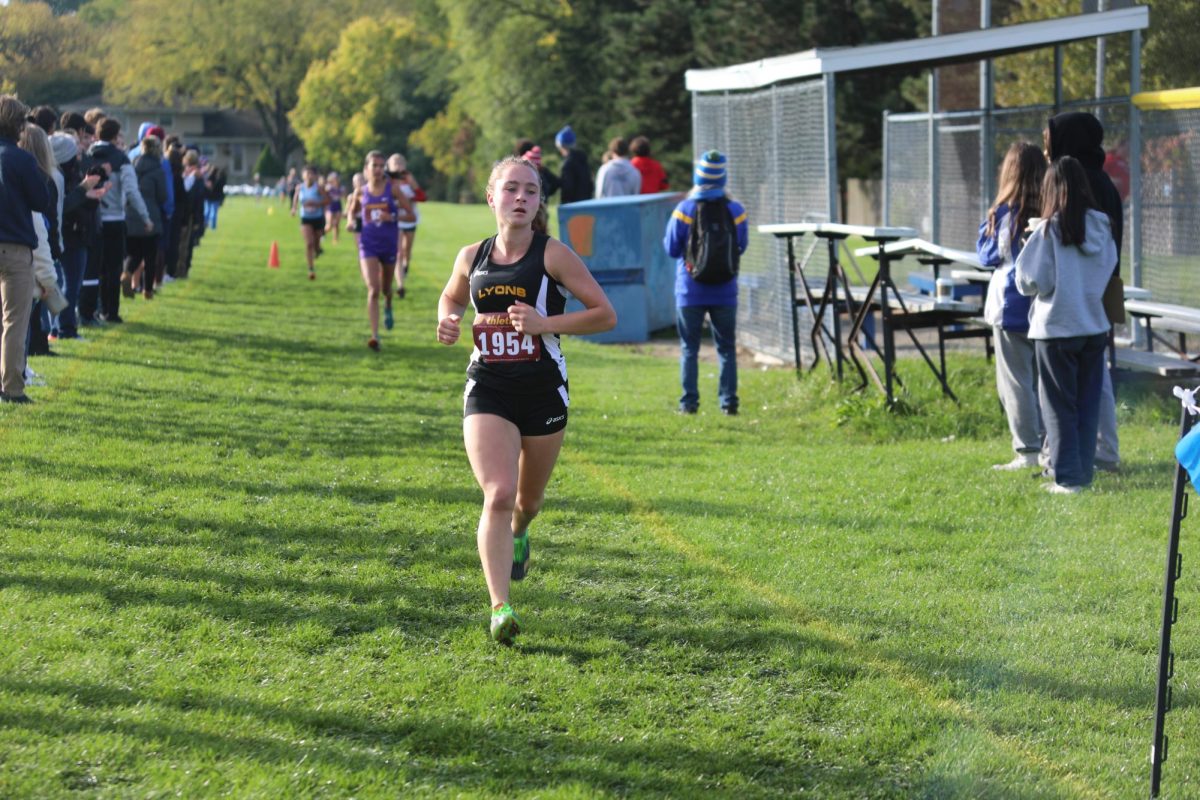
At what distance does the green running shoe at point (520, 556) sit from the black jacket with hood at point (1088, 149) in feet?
14.2

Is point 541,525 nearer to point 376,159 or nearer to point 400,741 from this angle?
point 400,741

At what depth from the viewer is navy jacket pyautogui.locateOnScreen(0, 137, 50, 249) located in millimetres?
A: 11055

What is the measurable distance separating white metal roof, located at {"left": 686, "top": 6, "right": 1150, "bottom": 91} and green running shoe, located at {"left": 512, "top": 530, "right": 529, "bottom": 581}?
24.4 feet

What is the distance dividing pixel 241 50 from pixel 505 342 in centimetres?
10963

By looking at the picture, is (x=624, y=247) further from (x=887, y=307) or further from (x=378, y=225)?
(x=887, y=307)

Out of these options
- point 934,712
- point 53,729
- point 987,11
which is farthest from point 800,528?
point 987,11

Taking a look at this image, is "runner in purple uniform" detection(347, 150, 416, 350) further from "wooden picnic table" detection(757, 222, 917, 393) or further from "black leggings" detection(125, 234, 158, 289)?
"wooden picnic table" detection(757, 222, 917, 393)

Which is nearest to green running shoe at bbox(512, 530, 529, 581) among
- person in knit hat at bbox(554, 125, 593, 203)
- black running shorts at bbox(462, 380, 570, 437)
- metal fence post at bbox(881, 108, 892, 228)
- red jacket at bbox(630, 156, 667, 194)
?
black running shorts at bbox(462, 380, 570, 437)

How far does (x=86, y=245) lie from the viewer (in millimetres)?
15672

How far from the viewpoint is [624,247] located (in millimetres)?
18469

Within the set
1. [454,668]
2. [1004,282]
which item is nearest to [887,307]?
[1004,282]

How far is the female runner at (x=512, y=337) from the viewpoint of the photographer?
20.2 feet

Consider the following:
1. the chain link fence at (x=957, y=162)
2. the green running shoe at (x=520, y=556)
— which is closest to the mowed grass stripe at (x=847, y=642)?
the green running shoe at (x=520, y=556)

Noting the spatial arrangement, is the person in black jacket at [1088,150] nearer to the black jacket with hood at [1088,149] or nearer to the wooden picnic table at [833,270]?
the black jacket with hood at [1088,149]
